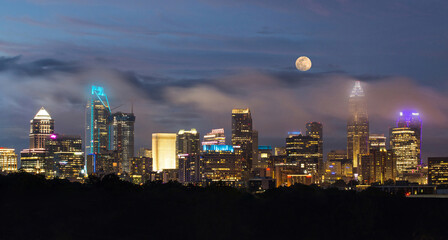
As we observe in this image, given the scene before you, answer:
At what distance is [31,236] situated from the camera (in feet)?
209

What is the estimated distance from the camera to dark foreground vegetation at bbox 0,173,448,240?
67.1 m

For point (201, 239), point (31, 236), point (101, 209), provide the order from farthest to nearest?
point (101, 209), point (201, 239), point (31, 236)

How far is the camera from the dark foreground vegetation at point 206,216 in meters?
67.1

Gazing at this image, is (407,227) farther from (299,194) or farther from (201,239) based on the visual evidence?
(201,239)

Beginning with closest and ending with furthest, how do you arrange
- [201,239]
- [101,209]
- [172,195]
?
[201,239], [101,209], [172,195]

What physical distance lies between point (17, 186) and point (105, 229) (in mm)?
23968

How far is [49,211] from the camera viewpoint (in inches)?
2746

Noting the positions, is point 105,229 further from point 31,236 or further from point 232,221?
point 232,221

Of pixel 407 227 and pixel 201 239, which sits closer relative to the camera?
pixel 201 239

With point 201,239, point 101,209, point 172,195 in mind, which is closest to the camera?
point 201,239

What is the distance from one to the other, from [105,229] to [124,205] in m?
8.27

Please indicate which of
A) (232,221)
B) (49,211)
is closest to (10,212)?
(49,211)

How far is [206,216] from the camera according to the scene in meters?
74.1

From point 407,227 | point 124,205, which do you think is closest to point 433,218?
point 407,227
